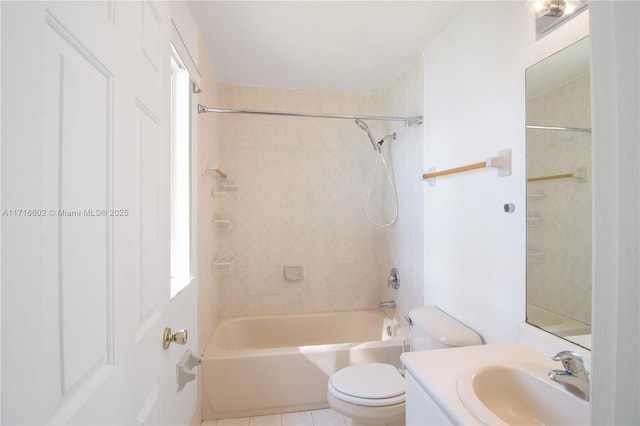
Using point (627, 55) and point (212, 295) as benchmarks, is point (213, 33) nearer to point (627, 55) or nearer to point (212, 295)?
point (212, 295)

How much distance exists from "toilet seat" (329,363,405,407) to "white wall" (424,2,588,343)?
0.51m

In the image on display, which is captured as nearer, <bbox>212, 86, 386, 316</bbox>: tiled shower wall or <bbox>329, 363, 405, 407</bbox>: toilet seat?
<bbox>329, 363, 405, 407</bbox>: toilet seat

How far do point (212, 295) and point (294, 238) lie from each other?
0.85m

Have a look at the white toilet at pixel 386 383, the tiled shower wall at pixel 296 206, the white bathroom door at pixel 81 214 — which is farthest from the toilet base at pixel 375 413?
the tiled shower wall at pixel 296 206

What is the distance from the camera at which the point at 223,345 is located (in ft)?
7.20

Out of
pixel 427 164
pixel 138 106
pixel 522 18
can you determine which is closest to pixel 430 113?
pixel 427 164

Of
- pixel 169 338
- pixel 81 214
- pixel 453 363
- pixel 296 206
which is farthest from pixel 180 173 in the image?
pixel 453 363

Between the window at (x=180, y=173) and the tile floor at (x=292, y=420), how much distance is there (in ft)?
3.65

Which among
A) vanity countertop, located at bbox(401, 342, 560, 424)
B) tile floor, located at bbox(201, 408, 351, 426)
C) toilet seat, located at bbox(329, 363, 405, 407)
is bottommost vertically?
tile floor, located at bbox(201, 408, 351, 426)

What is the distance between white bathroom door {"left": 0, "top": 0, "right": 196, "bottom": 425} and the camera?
1.04 ft

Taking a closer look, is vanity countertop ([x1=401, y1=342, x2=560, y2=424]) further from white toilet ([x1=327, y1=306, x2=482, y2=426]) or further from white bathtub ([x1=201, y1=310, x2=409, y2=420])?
white bathtub ([x1=201, y1=310, x2=409, y2=420])

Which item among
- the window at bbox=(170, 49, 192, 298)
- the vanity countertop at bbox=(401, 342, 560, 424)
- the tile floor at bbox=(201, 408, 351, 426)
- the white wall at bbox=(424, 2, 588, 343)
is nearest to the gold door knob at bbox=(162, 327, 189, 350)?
the window at bbox=(170, 49, 192, 298)

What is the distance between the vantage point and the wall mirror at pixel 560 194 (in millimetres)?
914

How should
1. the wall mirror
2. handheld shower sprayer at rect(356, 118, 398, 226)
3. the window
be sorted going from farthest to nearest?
handheld shower sprayer at rect(356, 118, 398, 226)
the window
the wall mirror
